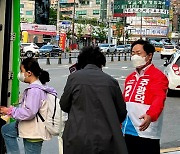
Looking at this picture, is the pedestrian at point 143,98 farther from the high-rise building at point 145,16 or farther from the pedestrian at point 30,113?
the high-rise building at point 145,16

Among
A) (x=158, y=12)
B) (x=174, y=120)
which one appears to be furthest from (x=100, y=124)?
(x=158, y=12)

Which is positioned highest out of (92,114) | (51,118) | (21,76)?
(21,76)

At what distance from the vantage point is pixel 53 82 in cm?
1864

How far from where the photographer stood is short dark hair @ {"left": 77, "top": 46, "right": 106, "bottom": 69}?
4047 millimetres

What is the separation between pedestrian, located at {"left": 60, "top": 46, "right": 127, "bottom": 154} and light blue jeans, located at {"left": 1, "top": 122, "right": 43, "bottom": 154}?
1395 millimetres

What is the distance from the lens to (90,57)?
405cm

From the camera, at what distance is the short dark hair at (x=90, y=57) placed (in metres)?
4.05

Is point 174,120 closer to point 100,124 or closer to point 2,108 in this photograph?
point 2,108

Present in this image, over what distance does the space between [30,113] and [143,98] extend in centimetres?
120

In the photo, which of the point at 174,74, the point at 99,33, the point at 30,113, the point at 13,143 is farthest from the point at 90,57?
the point at 99,33

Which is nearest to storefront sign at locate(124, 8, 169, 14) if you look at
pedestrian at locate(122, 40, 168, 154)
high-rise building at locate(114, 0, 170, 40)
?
high-rise building at locate(114, 0, 170, 40)

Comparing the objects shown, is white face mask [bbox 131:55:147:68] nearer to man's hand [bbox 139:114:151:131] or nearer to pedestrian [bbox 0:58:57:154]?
man's hand [bbox 139:114:151:131]

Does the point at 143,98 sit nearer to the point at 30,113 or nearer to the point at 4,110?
the point at 30,113

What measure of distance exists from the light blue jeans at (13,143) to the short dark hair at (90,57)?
1490 millimetres
